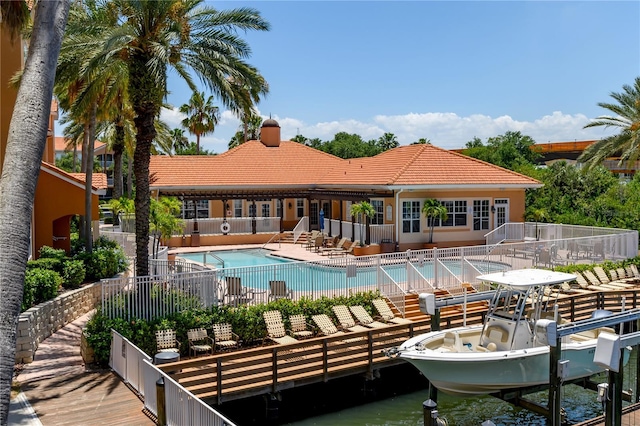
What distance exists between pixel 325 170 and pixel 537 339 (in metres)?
28.9

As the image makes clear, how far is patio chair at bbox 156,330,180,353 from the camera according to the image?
14.9 meters

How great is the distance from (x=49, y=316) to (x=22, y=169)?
959 centimetres

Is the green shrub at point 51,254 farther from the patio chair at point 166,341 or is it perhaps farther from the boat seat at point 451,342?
the boat seat at point 451,342

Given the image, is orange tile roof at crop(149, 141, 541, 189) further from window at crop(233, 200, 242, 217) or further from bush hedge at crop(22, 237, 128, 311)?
bush hedge at crop(22, 237, 128, 311)

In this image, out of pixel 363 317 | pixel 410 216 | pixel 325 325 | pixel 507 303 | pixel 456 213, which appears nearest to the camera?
pixel 507 303

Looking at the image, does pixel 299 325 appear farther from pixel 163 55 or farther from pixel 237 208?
pixel 237 208

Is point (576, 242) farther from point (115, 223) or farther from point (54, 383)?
point (115, 223)

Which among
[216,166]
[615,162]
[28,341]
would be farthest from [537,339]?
[615,162]

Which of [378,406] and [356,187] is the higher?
[356,187]

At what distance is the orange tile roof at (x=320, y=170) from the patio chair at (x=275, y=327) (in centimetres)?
1497

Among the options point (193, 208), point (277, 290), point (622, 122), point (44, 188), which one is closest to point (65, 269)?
point (44, 188)

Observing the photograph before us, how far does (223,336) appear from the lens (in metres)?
15.8

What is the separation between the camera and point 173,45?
1773 cm

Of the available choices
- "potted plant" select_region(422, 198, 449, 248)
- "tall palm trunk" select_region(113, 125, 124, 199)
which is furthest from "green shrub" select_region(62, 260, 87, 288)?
"potted plant" select_region(422, 198, 449, 248)
